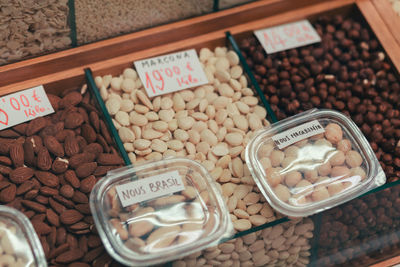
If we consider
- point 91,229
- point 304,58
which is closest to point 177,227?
point 91,229

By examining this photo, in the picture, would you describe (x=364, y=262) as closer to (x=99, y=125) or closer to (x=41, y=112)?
(x=99, y=125)

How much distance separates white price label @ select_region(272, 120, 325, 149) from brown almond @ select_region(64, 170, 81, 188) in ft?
1.90

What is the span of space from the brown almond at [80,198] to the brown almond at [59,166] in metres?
0.09

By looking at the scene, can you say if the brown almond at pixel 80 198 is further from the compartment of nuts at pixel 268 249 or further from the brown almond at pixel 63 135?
the compartment of nuts at pixel 268 249

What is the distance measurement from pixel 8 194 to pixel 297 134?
83 centimetres

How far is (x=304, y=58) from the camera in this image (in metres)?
1.80

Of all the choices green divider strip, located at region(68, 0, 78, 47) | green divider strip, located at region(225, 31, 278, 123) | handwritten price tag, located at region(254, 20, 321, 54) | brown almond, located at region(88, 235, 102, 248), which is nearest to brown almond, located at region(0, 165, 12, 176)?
brown almond, located at region(88, 235, 102, 248)

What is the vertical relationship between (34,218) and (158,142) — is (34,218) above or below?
below

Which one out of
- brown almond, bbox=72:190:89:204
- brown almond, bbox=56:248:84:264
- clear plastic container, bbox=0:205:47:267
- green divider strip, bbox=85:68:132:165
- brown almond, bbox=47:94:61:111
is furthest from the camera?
brown almond, bbox=47:94:61:111

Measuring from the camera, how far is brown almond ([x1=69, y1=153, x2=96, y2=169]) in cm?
140

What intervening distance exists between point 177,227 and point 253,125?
0.51 metres

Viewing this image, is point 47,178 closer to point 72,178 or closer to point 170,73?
point 72,178

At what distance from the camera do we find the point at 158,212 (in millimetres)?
1236

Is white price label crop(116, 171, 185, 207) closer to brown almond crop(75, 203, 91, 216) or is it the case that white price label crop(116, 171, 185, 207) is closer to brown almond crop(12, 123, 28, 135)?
brown almond crop(75, 203, 91, 216)
